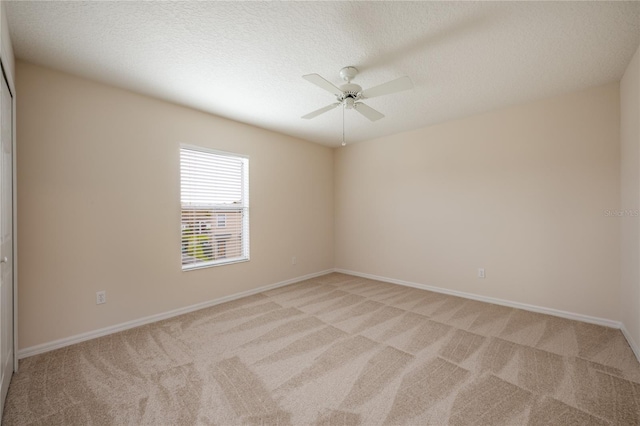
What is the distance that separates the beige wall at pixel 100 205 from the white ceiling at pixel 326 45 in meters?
0.32

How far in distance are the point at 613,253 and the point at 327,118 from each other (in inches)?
139

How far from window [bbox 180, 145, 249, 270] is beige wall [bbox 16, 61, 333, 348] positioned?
13cm

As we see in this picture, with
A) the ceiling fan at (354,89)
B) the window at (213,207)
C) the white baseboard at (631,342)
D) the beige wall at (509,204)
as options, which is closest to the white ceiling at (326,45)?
the ceiling fan at (354,89)

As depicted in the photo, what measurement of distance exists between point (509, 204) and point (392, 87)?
2.43m

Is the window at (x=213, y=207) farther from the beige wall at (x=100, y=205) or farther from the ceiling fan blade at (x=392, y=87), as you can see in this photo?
the ceiling fan blade at (x=392, y=87)

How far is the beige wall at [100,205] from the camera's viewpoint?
2.34m

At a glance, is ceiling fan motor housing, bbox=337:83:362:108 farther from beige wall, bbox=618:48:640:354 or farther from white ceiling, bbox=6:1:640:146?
beige wall, bbox=618:48:640:354

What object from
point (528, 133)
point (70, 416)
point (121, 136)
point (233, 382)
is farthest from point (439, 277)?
point (121, 136)

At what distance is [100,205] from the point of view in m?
2.68

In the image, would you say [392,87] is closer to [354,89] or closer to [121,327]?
[354,89]

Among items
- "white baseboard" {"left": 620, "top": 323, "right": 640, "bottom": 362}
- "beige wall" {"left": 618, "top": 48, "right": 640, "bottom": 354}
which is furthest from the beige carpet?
"beige wall" {"left": 618, "top": 48, "right": 640, "bottom": 354}

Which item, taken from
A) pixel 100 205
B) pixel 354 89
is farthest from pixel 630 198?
pixel 100 205

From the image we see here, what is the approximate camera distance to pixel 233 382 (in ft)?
6.39

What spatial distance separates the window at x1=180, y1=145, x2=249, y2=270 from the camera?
3.38 meters
